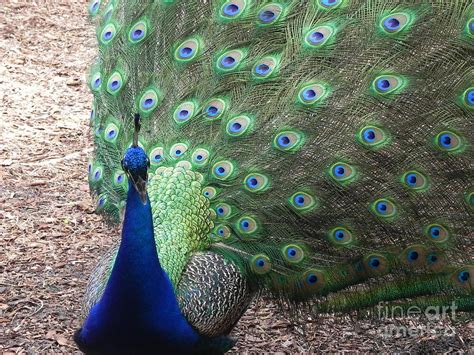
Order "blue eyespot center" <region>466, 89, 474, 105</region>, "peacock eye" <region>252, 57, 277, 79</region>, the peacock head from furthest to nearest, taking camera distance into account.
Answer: "peacock eye" <region>252, 57, 277, 79</region> → "blue eyespot center" <region>466, 89, 474, 105</region> → the peacock head

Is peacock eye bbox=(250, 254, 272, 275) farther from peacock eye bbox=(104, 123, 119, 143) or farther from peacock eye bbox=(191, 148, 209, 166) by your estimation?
peacock eye bbox=(104, 123, 119, 143)

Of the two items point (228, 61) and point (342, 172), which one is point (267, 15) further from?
point (342, 172)

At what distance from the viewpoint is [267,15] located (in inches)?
142

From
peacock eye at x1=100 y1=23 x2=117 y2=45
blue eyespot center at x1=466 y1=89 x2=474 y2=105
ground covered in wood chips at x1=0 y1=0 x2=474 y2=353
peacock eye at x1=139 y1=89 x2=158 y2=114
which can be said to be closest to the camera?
blue eyespot center at x1=466 y1=89 x2=474 y2=105

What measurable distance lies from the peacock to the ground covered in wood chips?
1.11 feet

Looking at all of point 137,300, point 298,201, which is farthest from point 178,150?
point 137,300

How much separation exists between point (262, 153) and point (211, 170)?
0.24 meters

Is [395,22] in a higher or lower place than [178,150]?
higher

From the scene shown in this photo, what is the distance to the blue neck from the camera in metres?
3.00

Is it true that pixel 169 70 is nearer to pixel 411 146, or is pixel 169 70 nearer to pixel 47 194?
pixel 411 146

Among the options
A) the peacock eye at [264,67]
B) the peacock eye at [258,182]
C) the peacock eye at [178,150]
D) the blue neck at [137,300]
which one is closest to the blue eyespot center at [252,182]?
the peacock eye at [258,182]

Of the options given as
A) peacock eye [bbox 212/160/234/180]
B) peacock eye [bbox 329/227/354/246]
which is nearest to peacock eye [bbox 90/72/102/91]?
peacock eye [bbox 212/160/234/180]

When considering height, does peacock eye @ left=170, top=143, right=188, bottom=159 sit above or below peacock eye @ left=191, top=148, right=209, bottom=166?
above

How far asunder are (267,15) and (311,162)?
0.71 m
